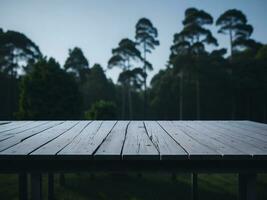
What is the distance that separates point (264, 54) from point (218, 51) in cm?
482

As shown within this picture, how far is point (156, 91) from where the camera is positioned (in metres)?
29.1

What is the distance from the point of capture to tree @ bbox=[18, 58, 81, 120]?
15.1 m

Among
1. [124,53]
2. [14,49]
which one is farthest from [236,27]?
[14,49]

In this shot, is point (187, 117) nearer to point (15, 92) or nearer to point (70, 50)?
point (70, 50)

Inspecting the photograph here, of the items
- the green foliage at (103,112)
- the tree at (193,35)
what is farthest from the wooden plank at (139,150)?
the tree at (193,35)
